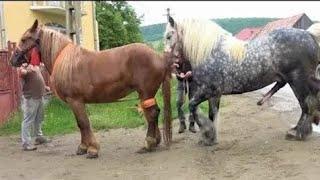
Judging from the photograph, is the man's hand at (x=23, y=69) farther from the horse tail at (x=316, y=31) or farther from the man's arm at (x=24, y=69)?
the horse tail at (x=316, y=31)

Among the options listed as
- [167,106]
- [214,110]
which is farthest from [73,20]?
[214,110]

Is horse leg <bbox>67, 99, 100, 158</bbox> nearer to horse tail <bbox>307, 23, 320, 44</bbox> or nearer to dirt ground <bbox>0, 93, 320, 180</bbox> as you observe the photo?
dirt ground <bbox>0, 93, 320, 180</bbox>

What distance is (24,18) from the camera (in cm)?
2095

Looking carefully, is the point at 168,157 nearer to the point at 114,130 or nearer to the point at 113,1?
the point at 114,130

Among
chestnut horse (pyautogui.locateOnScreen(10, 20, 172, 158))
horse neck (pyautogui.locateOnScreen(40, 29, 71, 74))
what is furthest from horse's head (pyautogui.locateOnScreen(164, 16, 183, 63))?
horse neck (pyautogui.locateOnScreen(40, 29, 71, 74))

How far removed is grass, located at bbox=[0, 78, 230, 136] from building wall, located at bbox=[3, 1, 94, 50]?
19.1 feet

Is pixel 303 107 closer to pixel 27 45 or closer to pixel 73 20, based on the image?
pixel 27 45

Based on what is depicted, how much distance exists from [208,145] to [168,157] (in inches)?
29.1

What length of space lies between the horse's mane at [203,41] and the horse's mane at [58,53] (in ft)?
4.77

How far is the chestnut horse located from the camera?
7.24 m

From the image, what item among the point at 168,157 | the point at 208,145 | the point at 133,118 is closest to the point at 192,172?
the point at 168,157

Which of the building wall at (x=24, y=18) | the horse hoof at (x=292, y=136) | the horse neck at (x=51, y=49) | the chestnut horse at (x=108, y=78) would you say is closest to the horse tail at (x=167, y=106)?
the chestnut horse at (x=108, y=78)

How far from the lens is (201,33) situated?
7.38 meters

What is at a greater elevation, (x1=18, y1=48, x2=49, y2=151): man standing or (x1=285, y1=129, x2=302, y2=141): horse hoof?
(x1=18, y1=48, x2=49, y2=151): man standing
